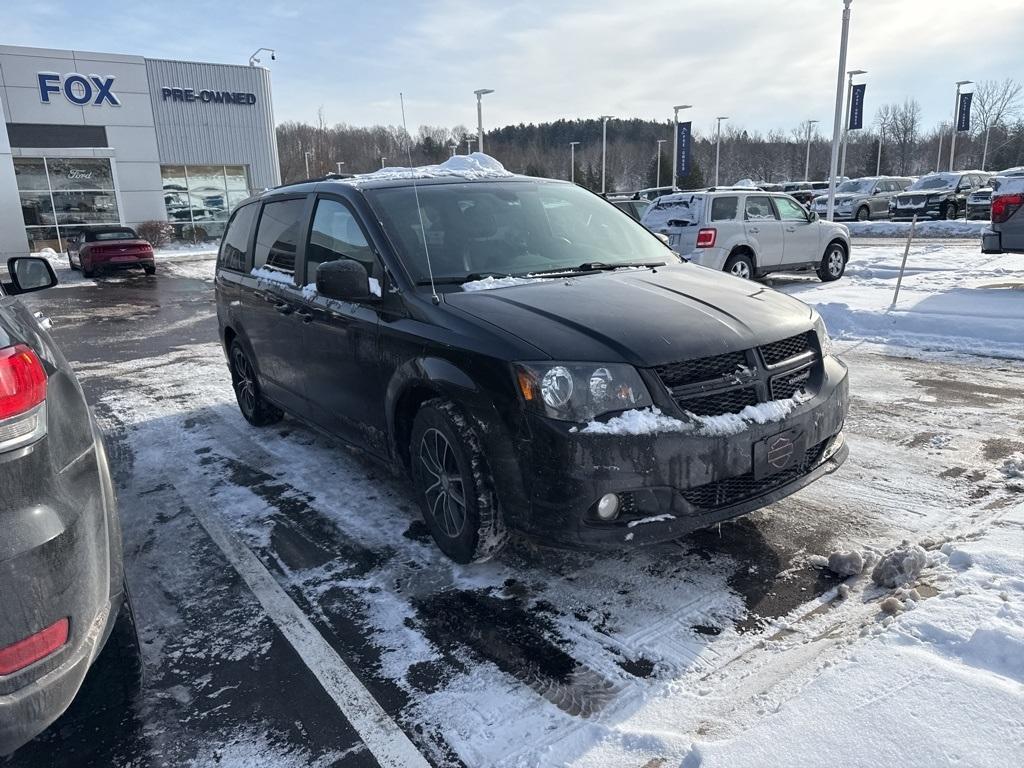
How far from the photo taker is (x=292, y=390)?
504 cm

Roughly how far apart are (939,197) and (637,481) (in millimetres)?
30148

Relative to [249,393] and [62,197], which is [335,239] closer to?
[249,393]

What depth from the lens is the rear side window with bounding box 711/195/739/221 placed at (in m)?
12.8

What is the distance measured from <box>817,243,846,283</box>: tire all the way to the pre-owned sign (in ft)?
91.9

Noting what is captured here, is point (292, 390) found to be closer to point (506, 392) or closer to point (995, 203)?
point (506, 392)

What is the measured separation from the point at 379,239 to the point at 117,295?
642 inches

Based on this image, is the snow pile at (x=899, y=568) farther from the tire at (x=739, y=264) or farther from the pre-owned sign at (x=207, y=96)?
the pre-owned sign at (x=207, y=96)

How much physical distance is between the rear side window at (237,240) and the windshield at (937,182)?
2999 cm

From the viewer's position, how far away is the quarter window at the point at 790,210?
44.0ft

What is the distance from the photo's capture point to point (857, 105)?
98.1 ft

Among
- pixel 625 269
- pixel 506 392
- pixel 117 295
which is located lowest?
pixel 117 295

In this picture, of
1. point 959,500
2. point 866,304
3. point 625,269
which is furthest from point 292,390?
point 866,304

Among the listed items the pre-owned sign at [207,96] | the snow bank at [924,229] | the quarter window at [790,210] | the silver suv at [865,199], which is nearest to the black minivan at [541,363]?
the quarter window at [790,210]

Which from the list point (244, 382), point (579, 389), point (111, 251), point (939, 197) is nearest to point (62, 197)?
point (111, 251)
